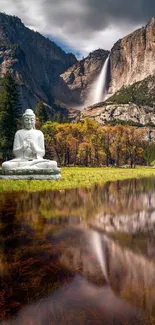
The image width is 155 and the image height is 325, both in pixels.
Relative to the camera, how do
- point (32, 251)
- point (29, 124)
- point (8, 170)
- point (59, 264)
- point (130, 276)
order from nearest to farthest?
point (130, 276)
point (59, 264)
point (32, 251)
point (8, 170)
point (29, 124)

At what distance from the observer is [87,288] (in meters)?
2.63

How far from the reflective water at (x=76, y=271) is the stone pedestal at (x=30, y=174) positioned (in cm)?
897

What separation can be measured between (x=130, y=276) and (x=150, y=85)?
163201 millimetres

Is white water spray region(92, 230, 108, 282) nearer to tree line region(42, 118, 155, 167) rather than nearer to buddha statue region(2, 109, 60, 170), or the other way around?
buddha statue region(2, 109, 60, 170)

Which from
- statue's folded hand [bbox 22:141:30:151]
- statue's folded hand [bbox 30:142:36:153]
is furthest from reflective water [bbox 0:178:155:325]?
statue's folded hand [bbox 22:141:30:151]

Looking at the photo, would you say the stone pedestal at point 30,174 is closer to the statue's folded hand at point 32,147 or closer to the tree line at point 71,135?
the statue's folded hand at point 32,147

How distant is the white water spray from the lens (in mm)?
3054

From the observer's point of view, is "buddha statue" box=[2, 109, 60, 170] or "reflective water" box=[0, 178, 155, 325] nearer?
"reflective water" box=[0, 178, 155, 325]

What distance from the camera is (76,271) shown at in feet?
9.78

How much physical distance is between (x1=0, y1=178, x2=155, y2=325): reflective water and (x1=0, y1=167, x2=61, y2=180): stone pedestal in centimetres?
897

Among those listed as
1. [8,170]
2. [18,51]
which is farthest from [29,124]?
[18,51]

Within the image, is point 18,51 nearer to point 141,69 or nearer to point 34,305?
point 141,69

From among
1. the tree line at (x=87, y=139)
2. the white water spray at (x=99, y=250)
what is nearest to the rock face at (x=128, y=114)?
the tree line at (x=87, y=139)

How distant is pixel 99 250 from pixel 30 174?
1118 cm
